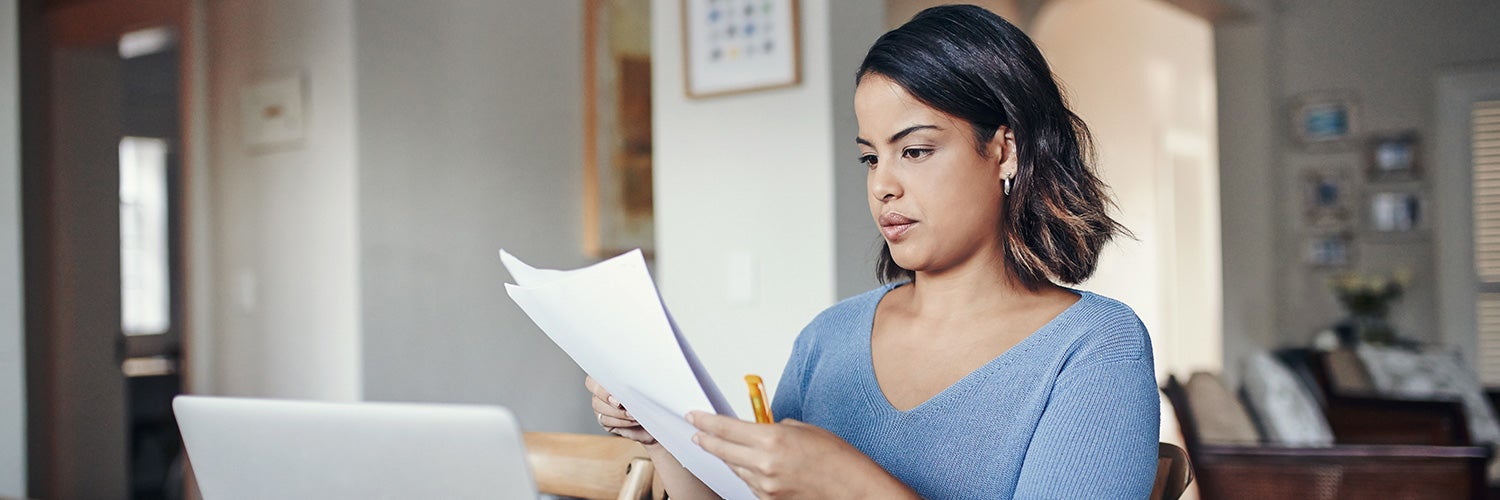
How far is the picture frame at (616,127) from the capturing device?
3998mm

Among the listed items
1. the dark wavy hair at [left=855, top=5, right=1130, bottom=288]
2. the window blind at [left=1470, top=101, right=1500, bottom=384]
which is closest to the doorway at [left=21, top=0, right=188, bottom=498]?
the dark wavy hair at [left=855, top=5, right=1130, bottom=288]

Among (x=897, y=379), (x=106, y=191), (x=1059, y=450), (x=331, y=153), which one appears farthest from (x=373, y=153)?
(x=1059, y=450)

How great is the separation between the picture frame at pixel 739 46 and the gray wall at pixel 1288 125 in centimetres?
389

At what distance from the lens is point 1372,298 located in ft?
18.0

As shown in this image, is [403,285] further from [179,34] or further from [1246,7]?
[1246,7]

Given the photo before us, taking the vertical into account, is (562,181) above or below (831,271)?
above

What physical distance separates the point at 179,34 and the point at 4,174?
1310mm

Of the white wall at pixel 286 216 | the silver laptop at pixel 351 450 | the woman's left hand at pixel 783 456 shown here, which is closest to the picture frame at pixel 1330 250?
the white wall at pixel 286 216

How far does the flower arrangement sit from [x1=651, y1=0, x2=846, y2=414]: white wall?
399 cm

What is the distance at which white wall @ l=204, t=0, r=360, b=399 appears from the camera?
3.39m

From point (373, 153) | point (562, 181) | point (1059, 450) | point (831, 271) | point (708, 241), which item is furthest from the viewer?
point (562, 181)

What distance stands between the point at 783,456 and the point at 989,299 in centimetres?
40

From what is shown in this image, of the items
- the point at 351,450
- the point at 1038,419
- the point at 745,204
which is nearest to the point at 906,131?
the point at 1038,419

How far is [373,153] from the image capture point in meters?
3.40
